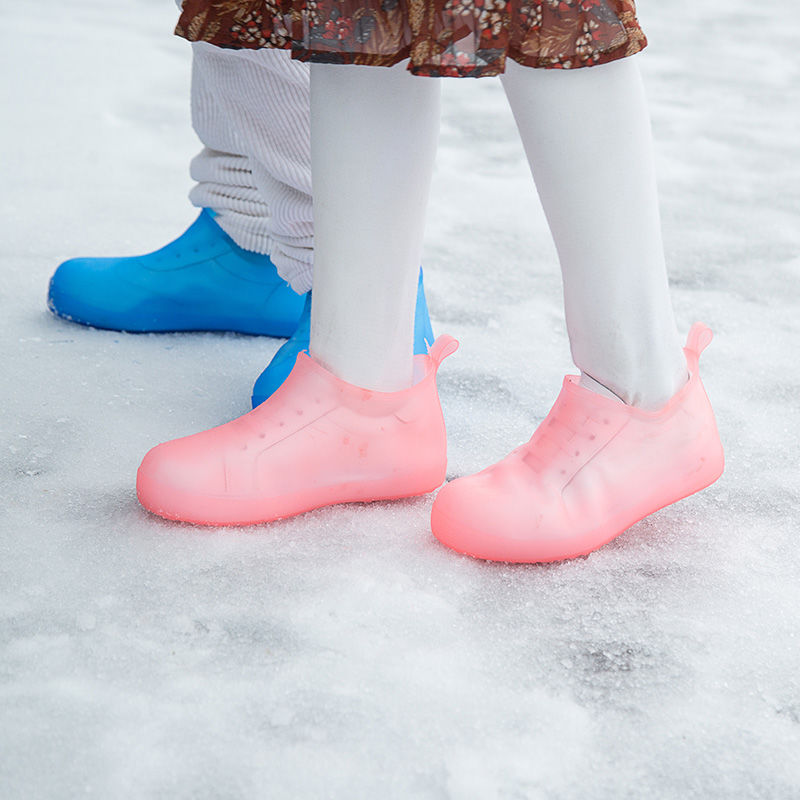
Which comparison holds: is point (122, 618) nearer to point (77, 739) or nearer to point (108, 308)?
point (77, 739)

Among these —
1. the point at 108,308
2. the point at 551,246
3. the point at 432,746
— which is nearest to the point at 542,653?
the point at 432,746

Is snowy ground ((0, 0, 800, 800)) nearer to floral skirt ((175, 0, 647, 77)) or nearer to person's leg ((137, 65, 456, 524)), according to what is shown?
person's leg ((137, 65, 456, 524))

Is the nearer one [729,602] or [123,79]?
[729,602]

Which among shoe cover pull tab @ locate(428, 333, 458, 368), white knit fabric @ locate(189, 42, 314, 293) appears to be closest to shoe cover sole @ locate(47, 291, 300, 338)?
white knit fabric @ locate(189, 42, 314, 293)

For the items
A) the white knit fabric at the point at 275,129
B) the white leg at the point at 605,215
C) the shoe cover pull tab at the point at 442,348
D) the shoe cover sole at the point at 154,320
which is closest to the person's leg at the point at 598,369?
the white leg at the point at 605,215

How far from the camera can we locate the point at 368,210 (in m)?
0.78

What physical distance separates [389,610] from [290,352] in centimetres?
32

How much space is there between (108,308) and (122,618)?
53cm

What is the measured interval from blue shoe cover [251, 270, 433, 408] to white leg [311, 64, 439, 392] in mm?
123

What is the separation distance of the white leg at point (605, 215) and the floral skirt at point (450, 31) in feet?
0.10

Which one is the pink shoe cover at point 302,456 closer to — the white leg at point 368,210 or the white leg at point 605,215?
the white leg at point 368,210

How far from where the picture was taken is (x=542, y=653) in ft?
2.32

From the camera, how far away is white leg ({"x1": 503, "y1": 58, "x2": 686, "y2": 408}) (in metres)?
0.72

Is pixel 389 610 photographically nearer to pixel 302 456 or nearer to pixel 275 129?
pixel 302 456
